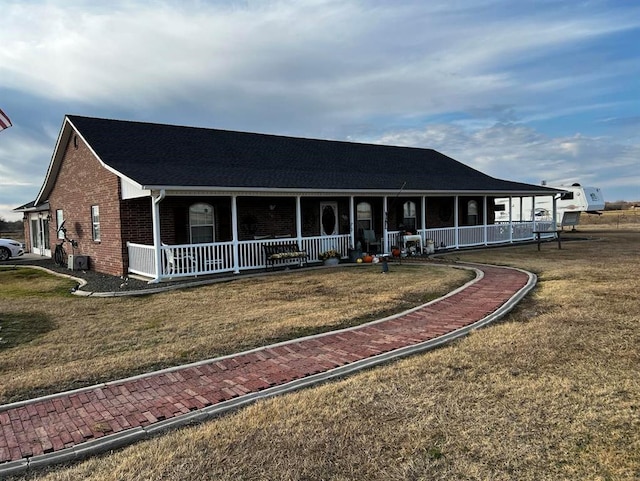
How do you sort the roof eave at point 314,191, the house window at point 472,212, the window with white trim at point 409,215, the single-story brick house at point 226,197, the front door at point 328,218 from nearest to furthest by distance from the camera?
1. the roof eave at point 314,191
2. the single-story brick house at point 226,197
3. the front door at point 328,218
4. the window with white trim at point 409,215
5. the house window at point 472,212

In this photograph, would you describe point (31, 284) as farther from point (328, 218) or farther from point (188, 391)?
point (188, 391)

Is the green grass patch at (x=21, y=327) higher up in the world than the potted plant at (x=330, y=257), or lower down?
lower down

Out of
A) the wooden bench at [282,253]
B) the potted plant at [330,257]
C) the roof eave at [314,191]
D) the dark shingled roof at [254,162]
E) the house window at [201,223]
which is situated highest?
the dark shingled roof at [254,162]

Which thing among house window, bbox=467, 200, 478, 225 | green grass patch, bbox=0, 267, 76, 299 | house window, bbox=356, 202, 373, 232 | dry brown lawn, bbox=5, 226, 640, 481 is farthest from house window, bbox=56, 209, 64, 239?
house window, bbox=467, 200, 478, 225

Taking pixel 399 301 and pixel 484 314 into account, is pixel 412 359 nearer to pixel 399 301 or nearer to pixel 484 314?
pixel 484 314

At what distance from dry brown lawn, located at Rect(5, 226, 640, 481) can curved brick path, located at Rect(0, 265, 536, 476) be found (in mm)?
237

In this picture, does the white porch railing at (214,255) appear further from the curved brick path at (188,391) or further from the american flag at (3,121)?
the curved brick path at (188,391)

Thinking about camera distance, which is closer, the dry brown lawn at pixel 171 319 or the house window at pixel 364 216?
the dry brown lawn at pixel 171 319

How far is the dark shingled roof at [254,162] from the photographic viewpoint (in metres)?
13.6

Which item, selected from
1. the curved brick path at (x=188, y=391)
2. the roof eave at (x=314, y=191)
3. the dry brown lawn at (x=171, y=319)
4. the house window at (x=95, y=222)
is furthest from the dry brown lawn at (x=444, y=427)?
the house window at (x=95, y=222)

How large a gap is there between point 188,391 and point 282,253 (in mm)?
9237

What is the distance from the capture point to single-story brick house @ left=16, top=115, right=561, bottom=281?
13.1 m

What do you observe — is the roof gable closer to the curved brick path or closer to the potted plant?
the potted plant

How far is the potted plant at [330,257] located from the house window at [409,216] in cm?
563
